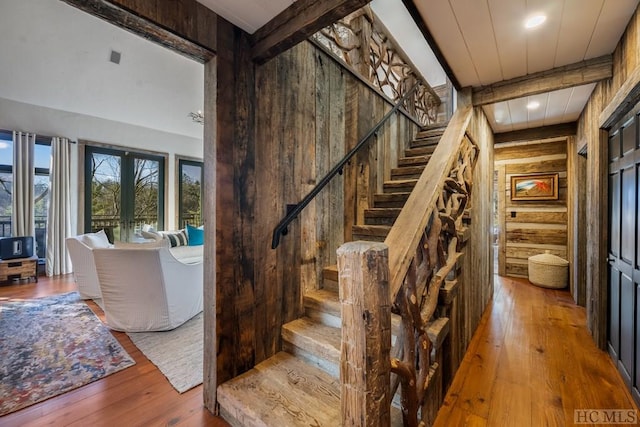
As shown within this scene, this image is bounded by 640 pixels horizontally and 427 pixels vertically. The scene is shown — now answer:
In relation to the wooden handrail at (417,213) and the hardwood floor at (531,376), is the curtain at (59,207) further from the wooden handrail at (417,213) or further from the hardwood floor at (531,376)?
the hardwood floor at (531,376)

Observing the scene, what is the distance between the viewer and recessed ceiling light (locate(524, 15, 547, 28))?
Result: 170 centimetres

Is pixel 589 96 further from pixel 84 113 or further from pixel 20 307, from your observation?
pixel 84 113

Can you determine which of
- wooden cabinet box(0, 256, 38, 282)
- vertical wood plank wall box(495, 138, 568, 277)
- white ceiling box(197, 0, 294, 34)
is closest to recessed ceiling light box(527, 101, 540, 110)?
vertical wood plank wall box(495, 138, 568, 277)

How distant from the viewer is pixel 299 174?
2.04 meters

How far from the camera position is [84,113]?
5.11 m

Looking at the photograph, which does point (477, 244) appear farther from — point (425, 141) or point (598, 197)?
point (425, 141)

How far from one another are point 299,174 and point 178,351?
1.81m

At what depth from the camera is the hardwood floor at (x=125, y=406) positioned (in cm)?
157

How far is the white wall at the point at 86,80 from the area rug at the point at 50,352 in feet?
9.66

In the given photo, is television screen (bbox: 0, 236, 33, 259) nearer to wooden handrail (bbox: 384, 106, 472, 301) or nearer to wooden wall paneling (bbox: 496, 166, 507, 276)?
wooden handrail (bbox: 384, 106, 472, 301)

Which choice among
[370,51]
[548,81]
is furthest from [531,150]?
[370,51]

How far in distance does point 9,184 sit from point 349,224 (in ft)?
19.5

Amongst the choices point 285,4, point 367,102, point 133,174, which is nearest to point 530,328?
point 367,102

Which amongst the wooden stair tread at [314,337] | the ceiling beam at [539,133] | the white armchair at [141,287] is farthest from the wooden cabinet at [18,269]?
the ceiling beam at [539,133]
